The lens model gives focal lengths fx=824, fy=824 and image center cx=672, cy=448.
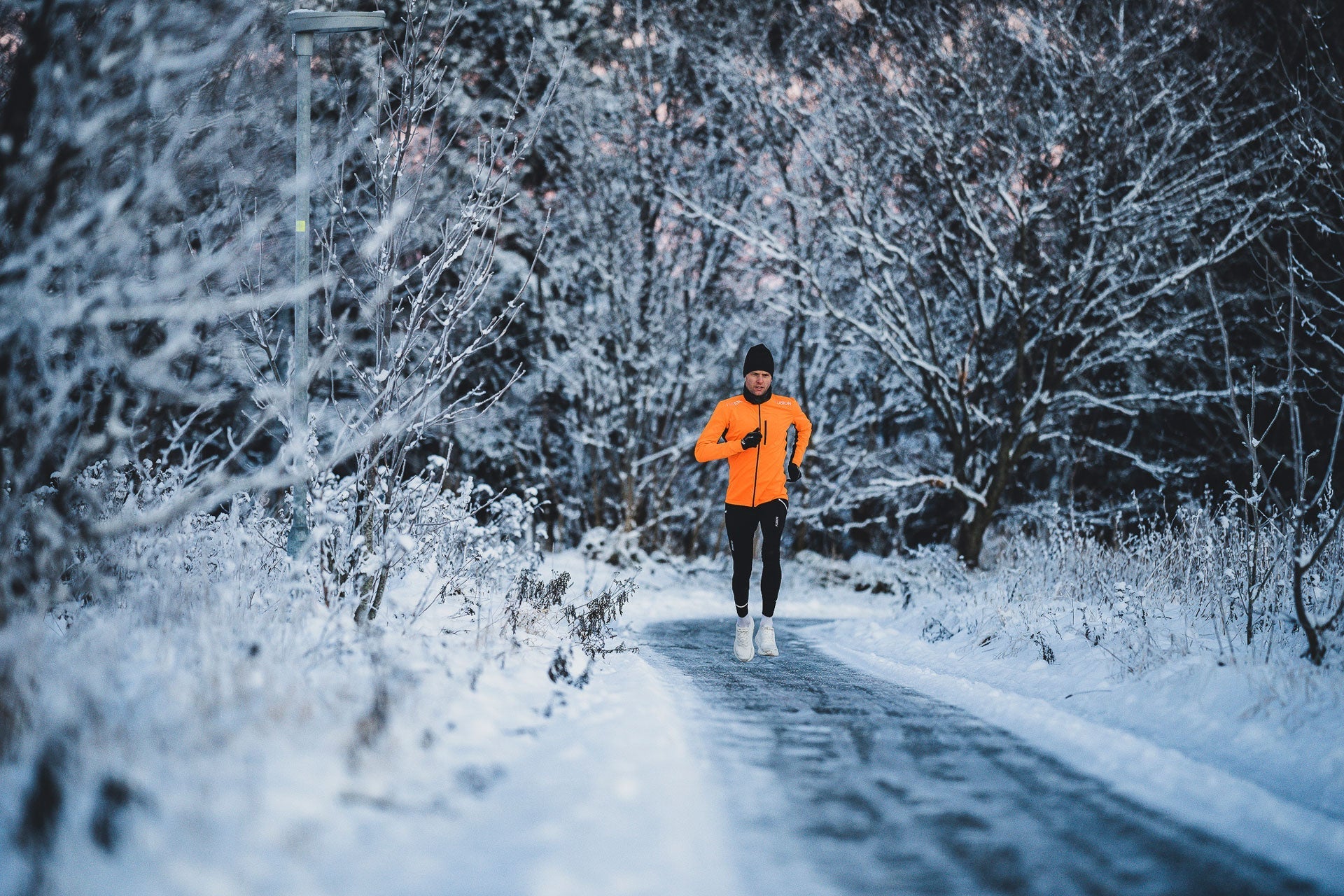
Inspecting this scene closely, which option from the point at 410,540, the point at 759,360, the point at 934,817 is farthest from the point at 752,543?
the point at 934,817

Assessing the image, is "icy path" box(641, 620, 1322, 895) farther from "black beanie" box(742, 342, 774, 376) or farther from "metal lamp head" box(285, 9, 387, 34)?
"metal lamp head" box(285, 9, 387, 34)

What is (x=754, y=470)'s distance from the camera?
620cm

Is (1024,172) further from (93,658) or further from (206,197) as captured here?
(93,658)

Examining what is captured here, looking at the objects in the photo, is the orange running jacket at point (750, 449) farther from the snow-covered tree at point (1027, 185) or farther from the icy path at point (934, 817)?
the snow-covered tree at point (1027, 185)

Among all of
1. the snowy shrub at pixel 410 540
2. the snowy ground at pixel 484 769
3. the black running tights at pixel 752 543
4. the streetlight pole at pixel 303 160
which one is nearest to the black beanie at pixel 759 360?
the black running tights at pixel 752 543

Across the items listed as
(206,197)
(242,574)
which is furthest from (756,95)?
(242,574)

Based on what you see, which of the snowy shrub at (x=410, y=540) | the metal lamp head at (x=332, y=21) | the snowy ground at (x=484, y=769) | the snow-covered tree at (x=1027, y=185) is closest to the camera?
the snowy ground at (x=484, y=769)

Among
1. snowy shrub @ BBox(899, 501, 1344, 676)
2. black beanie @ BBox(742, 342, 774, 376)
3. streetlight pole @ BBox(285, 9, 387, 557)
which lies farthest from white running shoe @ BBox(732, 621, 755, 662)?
streetlight pole @ BBox(285, 9, 387, 557)

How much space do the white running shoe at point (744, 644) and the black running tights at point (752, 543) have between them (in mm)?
141

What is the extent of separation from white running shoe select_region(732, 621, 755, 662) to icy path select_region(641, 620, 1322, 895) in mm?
1851

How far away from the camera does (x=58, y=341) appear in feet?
10.8

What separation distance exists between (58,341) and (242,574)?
1.88m

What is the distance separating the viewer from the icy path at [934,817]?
86.4 inches


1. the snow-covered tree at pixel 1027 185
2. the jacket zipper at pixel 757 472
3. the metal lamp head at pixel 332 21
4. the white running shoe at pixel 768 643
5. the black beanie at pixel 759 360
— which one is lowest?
the white running shoe at pixel 768 643
